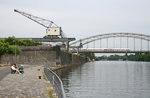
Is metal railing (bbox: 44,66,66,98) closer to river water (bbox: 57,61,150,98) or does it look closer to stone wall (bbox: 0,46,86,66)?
river water (bbox: 57,61,150,98)

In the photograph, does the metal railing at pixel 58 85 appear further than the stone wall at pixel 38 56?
No

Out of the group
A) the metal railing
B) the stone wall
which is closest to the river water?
the metal railing

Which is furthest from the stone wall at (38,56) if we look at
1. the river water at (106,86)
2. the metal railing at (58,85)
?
the metal railing at (58,85)

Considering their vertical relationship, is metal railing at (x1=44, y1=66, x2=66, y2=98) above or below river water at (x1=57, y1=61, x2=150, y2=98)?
above

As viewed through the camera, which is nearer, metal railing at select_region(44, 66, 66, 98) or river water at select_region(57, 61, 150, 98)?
metal railing at select_region(44, 66, 66, 98)

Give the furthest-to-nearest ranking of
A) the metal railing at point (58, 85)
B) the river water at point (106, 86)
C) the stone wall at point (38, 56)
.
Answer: the stone wall at point (38, 56)
the river water at point (106, 86)
the metal railing at point (58, 85)

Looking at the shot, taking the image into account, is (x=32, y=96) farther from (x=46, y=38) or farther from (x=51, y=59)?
(x=46, y=38)

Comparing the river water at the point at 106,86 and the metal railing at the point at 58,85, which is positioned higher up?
the metal railing at the point at 58,85

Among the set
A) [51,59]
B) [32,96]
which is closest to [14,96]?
[32,96]

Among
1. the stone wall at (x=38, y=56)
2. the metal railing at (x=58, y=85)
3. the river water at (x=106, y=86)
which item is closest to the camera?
the metal railing at (x=58, y=85)

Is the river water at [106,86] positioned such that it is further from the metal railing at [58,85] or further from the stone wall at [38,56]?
the stone wall at [38,56]

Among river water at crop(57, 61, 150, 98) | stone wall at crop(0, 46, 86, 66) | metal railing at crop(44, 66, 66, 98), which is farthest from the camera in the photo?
stone wall at crop(0, 46, 86, 66)

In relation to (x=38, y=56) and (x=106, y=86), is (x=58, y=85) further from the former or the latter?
(x=38, y=56)

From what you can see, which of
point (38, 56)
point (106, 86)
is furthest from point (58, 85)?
point (38, 56)
